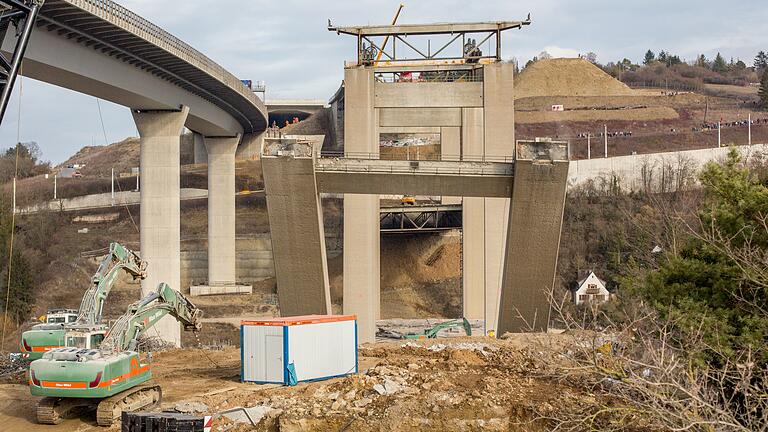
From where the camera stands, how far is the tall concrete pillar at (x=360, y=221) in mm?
48500

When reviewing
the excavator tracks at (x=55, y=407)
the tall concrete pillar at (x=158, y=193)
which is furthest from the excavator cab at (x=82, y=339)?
the tall concrete pillar at (x=158, y=193)

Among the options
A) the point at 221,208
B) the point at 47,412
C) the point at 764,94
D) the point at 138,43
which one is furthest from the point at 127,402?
the point at 764,94

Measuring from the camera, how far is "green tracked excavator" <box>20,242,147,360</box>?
80.1 ft

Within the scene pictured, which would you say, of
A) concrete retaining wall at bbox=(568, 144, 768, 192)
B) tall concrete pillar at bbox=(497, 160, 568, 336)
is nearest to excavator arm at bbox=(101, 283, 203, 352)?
tall concrete pillar at bbox=(497, 160, 568, 336)

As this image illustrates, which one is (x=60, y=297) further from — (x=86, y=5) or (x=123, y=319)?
(x=123, y=319)

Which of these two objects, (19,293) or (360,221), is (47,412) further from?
(19,293)

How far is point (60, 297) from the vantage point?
243ft

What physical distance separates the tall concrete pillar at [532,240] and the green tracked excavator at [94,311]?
1560cm

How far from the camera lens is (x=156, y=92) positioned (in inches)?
1884

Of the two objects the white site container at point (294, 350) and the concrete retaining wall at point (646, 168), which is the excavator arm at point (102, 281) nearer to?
the white site container at point (294, 350)

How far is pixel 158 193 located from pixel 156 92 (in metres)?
5.74

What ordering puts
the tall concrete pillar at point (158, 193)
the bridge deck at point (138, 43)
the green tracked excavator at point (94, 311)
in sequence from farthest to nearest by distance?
the tall concrete pillar at point (158, 193) → the bridge deck at point (138, 43) → the green tracked excavator at point (94, 311)

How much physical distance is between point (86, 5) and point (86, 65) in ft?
15.4

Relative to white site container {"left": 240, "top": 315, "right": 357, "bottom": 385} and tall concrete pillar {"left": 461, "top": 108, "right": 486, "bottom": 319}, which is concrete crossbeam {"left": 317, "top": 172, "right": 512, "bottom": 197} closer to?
white site container {"left": 240, "top": 315, "right": 357, "bottom": 385}
